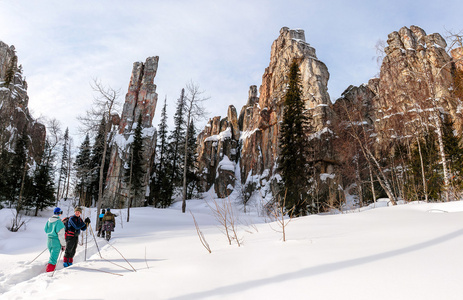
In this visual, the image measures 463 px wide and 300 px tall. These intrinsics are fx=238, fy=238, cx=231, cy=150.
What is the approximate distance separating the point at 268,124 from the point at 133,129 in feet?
66.7

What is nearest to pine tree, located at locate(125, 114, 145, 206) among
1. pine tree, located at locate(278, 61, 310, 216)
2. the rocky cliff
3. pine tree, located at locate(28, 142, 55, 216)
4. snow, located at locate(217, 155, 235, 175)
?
pine tree, located at locate(28, 142, 55, 216)

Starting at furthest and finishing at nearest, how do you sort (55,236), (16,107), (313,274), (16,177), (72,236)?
(16,107) < (16,177) < (72,236) < (55,236) < (313,274)

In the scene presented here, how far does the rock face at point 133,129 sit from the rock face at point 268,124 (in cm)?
1277

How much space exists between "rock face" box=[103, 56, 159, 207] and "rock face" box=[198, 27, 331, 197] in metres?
12.8

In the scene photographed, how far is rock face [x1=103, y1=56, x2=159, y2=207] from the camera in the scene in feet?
104

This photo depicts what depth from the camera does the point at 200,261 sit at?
3166mm

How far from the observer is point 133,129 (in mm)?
35000

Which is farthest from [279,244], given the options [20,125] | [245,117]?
[20,125]

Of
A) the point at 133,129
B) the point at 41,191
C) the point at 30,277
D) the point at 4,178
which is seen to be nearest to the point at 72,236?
the point at 30,277

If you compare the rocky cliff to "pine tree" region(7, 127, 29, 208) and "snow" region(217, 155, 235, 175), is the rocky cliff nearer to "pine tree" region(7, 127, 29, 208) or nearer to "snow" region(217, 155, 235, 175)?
"snow" region(217, 155, 235, 175)

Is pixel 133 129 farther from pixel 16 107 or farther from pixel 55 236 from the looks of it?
pixel 55 236

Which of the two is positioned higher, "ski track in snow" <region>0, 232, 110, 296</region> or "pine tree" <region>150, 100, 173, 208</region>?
"pine tree" <region>150, 100, 173, 208</region>

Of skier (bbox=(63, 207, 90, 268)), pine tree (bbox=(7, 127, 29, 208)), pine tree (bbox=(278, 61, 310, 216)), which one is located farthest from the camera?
pine tree (bbox=(7, 127, 29, 208))

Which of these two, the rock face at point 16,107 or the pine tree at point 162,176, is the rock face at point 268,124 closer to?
the pine tree at point 162,176
